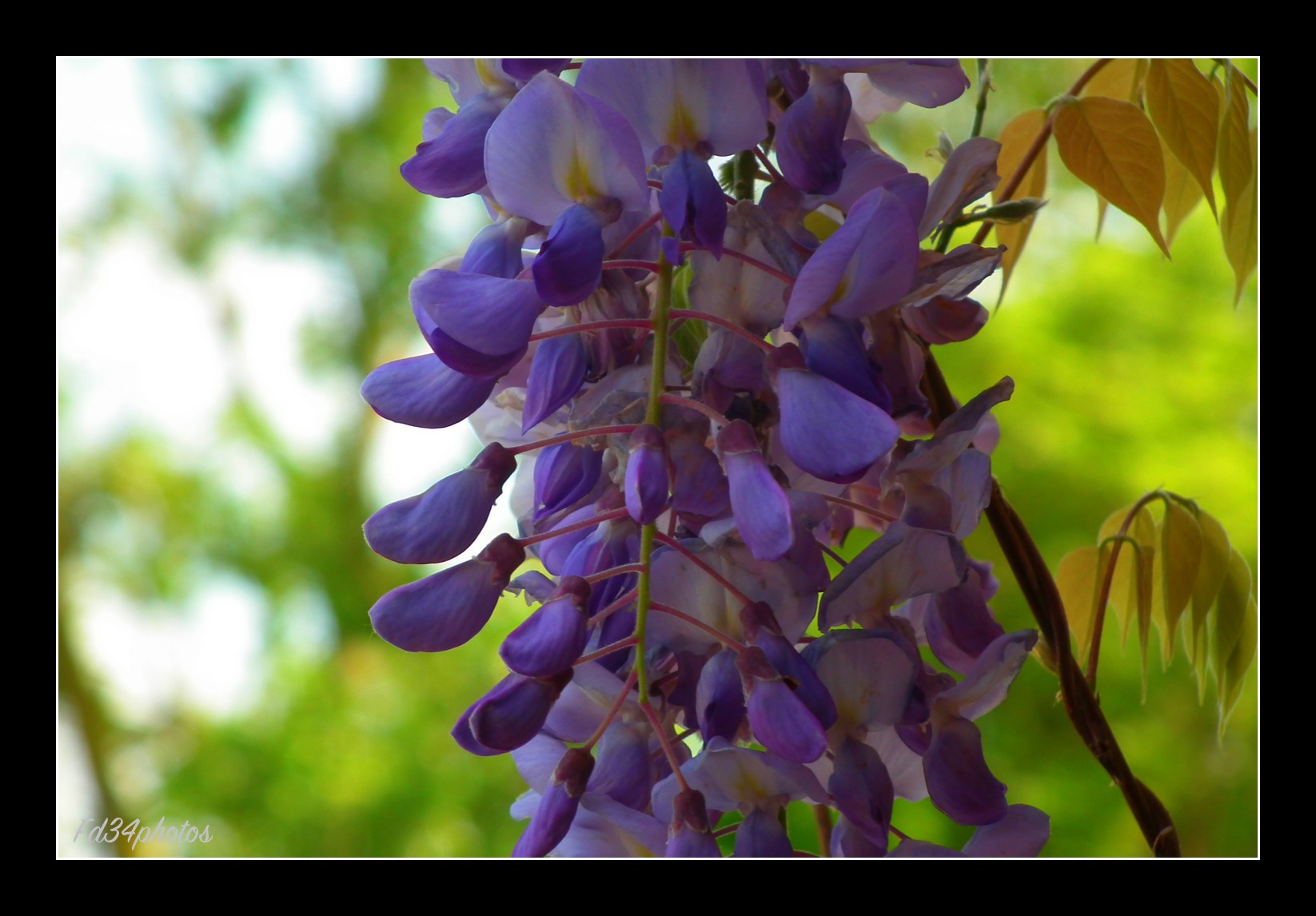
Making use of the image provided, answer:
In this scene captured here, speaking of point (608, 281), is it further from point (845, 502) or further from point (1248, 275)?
point (1248, 275)

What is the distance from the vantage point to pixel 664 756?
297 mm

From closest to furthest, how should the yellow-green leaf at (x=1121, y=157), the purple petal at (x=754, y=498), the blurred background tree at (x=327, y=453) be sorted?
the purple petal at (x=754, y=498)
the yellow-green leaf at (x=1121, y=157)
the blurred background tree at (x=327, y=453)

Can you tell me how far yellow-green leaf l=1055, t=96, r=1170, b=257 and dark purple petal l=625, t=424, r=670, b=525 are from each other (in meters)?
0.19

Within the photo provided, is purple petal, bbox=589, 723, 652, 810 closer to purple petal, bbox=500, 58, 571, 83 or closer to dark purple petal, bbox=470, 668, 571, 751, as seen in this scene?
dark purple petal, bbox=470, 668, 571, 751

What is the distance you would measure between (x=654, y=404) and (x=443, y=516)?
0.06 metres

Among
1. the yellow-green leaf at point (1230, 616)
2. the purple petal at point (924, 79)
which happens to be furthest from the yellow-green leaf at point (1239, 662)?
the purple petal at point (924, 79)

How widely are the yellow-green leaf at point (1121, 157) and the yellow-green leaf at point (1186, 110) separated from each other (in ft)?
0.06

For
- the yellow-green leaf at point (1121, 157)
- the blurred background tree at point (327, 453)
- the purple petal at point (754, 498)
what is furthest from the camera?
the blurred background tree at point (327, 453)

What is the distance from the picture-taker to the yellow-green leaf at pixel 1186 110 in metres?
0.37

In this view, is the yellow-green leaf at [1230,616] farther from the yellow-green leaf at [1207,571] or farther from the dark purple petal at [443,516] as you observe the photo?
the dark purple petal at [443,516]

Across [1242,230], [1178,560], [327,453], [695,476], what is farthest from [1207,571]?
[327,453]

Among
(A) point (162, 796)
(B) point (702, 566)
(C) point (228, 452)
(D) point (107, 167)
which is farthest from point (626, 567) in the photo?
(D) point (107, 167)

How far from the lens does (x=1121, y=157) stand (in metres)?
0.36

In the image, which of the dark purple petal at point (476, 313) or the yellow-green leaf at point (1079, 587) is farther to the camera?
the yellow-green leaf at point (1079, 587)
